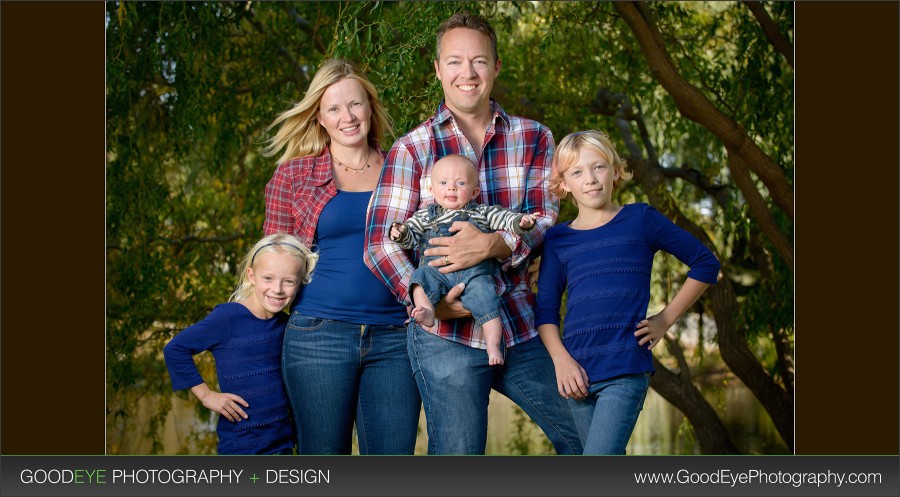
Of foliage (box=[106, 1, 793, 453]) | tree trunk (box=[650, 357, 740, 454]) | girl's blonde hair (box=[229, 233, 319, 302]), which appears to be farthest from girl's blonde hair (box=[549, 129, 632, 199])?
tree trunk (box=[650, 357, 740, 454])

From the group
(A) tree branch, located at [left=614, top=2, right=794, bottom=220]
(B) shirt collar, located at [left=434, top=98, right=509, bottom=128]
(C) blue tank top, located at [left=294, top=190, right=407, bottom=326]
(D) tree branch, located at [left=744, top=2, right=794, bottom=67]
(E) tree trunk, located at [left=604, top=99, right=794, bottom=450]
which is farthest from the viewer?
(E) tree trunk, located at [left=604, top=99, right=794, bottom=450]

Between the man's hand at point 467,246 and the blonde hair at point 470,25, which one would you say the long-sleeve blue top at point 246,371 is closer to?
the man's hand at point 467,246

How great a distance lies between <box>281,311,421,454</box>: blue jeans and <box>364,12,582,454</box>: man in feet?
0.60

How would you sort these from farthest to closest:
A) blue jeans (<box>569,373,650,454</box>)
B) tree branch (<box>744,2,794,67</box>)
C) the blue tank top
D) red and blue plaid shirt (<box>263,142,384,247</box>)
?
tree branch (<box>744,2,794,67</box>)
red and blue plaid shirt (<box>263,142,384,247</box>)
the blue tank top
blue jeans (<box>569,373,650,454</box>)

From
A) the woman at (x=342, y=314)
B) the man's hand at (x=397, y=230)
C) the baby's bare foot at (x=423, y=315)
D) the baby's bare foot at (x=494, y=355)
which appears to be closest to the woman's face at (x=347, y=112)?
the woman at (x=342, y=314)

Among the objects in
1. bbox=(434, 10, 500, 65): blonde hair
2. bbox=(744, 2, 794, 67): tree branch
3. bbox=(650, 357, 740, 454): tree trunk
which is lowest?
→ bbox=(650, 357, 740, 454): tree trunk

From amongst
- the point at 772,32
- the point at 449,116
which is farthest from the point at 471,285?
the point at 772,32

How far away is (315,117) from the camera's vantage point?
3053 mm

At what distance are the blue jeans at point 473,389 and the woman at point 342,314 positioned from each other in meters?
0.18

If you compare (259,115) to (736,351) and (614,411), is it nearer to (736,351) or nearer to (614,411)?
(736,351)

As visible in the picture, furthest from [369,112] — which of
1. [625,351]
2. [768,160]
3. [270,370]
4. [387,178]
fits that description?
[768,160]

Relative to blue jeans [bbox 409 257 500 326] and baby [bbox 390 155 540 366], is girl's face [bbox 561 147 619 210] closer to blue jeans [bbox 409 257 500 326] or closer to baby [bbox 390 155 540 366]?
baby [bbox 390 155 540 366]

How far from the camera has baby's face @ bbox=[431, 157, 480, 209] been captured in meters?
2.58

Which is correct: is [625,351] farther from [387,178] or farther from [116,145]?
[116,145]
